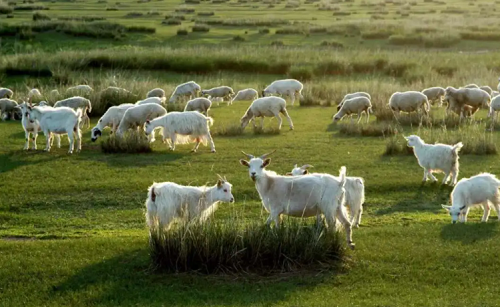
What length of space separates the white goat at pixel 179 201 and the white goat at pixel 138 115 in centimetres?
1057

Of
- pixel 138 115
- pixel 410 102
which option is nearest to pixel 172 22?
pixel 410 102

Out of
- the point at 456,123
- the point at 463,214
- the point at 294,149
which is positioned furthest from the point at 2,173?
the point at 456,123

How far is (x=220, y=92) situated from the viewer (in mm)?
31266

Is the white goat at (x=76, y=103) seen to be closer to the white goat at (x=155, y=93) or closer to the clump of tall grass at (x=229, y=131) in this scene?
the white goat at (x=155, y=93)

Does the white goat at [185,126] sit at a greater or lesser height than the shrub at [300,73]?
greater

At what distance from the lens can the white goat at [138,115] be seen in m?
22.3

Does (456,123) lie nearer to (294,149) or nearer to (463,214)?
(294,149)

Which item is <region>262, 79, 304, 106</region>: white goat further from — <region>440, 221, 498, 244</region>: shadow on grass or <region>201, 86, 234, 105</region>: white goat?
<region>440, 221, 498, 244</region>: shadow on grass

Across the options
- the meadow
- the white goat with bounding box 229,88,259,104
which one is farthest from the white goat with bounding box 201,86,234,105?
the meadow

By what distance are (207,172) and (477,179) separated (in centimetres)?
703

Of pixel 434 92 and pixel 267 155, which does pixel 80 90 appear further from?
pixel 267 155

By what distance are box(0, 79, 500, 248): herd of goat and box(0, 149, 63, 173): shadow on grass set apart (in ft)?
1.60

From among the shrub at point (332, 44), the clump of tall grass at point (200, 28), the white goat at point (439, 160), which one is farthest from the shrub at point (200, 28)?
the white goat at point (439, 160)

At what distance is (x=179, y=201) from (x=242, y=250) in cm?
187
